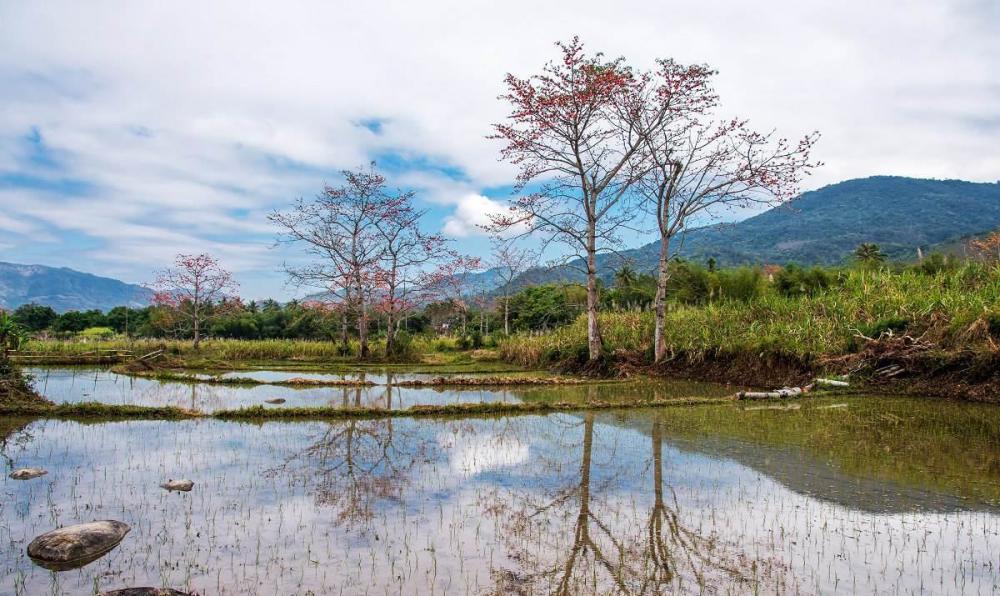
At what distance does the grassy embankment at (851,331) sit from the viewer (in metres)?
13.8

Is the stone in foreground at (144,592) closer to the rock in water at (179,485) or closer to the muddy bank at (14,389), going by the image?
the rock in water at (179,485)

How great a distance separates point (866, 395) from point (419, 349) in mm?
20784

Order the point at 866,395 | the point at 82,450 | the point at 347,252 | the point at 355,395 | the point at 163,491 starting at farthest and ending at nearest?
the point at 347,252
the point at 355,395
the point at 866,395
the point at 82,450
the point at 163,491

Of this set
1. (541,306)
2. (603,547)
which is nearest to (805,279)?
(541,306)

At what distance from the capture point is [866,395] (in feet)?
46.1

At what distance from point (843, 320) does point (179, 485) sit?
1708cm

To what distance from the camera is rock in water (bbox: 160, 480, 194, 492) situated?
7.30m

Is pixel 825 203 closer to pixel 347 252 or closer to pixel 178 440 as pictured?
pixel 347 252

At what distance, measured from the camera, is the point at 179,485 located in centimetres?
735

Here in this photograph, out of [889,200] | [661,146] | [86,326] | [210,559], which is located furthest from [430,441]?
[889,200]

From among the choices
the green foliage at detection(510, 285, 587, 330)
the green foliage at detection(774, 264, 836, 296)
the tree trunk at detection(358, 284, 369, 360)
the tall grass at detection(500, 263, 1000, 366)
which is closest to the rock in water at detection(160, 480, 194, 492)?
the tall grass at detection(500, 263, 1000, 366)

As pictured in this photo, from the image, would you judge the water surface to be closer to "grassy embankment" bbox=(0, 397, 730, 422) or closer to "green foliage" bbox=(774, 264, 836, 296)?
"grassy embankment" bbox=(0, 397, 730, 422)

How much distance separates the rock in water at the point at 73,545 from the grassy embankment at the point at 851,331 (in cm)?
1582

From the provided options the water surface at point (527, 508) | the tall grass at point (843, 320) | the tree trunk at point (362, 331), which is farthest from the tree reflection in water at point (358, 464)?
the tree trunk at point (362, 331)
